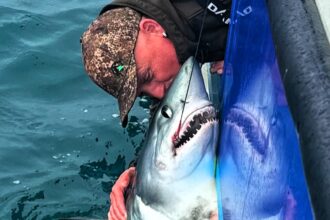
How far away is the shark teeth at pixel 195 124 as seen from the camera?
8.63 ft

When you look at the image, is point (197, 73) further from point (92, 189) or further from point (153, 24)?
point (92, 189)

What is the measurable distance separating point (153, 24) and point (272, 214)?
1.51m

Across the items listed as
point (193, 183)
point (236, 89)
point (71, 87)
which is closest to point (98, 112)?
point (71, 87)

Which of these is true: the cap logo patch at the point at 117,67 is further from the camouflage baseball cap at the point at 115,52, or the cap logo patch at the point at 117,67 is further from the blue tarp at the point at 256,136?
the blue tarp at the point at 256,136

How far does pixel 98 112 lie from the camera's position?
19.8 ft

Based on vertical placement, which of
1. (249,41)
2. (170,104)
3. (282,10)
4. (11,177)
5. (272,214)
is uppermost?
(282,10)

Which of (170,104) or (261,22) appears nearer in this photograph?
(261,22)

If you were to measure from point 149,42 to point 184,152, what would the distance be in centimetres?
70

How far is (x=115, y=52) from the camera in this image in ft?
10.5

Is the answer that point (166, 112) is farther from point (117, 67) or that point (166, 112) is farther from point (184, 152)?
point (117, 67)

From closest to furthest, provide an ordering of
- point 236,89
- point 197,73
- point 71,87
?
point 236,89, point 197,73, point 71,87

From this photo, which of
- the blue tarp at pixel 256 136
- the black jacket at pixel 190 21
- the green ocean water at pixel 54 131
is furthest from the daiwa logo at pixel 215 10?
the green ocean water at pixel 54 131

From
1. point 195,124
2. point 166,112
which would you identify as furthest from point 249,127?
point 166,112

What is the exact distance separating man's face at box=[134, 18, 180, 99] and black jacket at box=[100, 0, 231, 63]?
0.13 ft
